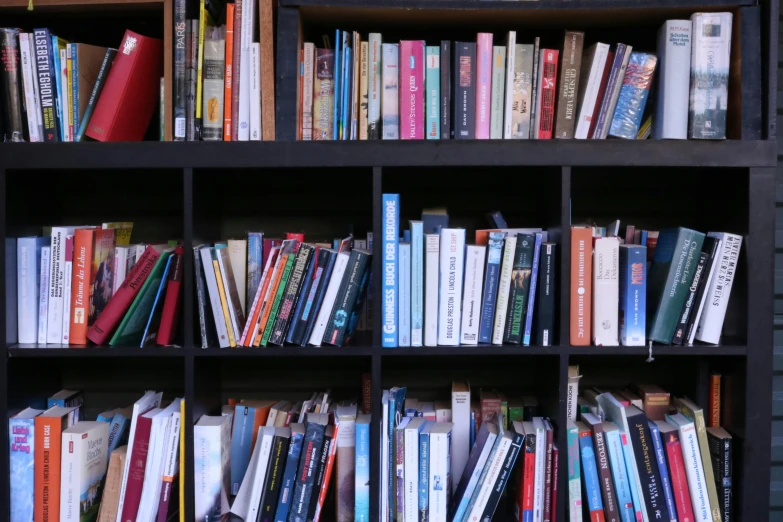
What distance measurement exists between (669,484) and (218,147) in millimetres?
1514

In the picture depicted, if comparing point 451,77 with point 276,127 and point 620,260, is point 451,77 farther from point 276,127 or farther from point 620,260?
point 620,260

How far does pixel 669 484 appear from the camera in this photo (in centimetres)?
170

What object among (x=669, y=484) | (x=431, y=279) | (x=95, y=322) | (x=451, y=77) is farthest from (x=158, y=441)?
(x=669, y=484)

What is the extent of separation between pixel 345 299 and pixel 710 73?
1.14 metres

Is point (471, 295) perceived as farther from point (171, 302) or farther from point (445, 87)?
point (171, 302)

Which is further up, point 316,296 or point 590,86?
point 590,86

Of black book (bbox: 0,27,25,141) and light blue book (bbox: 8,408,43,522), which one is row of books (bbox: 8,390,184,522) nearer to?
light blue book (bbox: 8,408,43,522)

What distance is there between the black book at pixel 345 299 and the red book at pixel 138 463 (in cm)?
55

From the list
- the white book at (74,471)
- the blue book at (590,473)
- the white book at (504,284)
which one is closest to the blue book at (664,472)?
the blue book at (590,473)

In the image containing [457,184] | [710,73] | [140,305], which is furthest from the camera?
[457,184]

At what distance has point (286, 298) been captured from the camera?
5.60 ft

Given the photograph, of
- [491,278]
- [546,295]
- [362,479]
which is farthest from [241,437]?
[546,295]

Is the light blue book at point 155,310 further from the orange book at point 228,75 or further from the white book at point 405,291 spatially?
the white book at point 405,291

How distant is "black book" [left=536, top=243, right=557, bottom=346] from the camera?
1.70 meters
